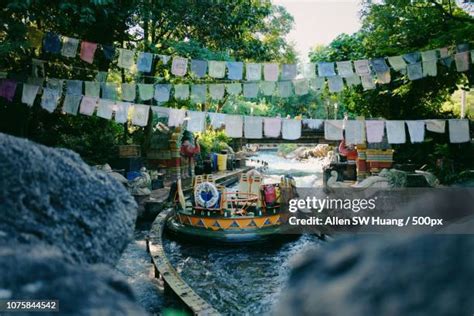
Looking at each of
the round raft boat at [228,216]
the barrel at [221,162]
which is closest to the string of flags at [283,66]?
the round raft boat at [228,216]

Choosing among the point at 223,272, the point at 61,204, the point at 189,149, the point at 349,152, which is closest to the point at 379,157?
the point at 349,152

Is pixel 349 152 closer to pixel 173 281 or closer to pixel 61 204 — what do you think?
pixel 173 281

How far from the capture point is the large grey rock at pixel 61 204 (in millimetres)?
1712

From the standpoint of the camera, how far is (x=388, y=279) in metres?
1.25

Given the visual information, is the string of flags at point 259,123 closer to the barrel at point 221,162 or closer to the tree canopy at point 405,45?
the tree canopy at point 405,45

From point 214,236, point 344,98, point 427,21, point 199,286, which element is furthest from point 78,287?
point 344,98

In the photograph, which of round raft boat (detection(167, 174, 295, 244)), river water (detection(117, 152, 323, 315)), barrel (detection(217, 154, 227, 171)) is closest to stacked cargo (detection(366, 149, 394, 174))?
round raft boat (detection(167, 174, 295, 244))

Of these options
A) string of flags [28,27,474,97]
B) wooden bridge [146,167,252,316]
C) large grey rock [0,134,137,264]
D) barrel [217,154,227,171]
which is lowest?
wooden bridge [146,167,252,316]

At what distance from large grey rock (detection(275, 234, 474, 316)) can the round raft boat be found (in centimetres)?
1090

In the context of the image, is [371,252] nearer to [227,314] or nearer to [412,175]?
[227,314]

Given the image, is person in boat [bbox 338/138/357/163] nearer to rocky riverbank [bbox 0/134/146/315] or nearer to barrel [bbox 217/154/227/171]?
barrel [bbox 217/154/227/171]

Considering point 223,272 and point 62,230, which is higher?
point 62,230

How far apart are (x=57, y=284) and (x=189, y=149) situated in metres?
19.1

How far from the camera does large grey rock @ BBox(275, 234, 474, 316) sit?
46.6 inches
